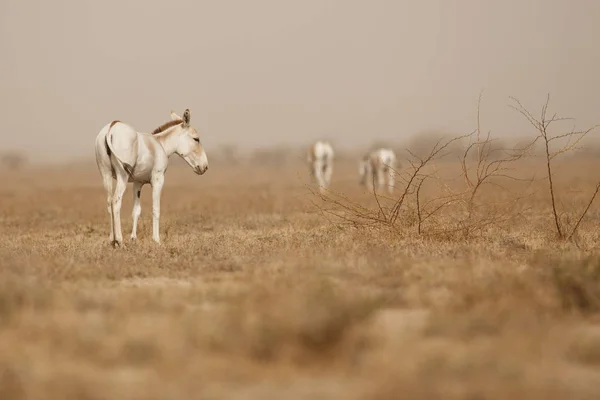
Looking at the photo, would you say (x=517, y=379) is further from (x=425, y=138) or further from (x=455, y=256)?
(x=425, y=138)

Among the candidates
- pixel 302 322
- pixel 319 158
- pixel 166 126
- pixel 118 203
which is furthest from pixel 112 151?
pixel 319 158

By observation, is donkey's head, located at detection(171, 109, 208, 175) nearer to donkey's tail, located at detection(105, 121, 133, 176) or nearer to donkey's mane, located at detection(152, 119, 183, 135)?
donkey's mane, located at detection(152, 119, 183, 135)

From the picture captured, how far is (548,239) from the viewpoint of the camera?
10578mm

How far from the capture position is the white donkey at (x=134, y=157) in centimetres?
1056

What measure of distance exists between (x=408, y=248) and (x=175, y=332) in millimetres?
5412

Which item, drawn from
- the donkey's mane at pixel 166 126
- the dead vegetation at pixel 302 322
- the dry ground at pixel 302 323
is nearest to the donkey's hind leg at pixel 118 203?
the dead vegetation at pixel 302 322

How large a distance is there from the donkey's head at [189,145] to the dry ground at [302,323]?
285cm

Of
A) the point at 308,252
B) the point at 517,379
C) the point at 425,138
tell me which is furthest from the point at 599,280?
the point at 425,138

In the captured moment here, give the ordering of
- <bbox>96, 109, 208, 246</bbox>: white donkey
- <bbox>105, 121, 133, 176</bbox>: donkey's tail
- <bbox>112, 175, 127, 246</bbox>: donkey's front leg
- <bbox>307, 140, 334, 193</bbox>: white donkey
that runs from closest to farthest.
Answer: <bbox>105, 121, 133, 176</bbox>: donkey's tail
<bbox>96, 109, 208, 246</bbox>: white donkey
<bbox>112, 175, 127, 246</bbox>: donkey's front leg
<bbox>307, 140, 334, 193</bbox>: white donkey

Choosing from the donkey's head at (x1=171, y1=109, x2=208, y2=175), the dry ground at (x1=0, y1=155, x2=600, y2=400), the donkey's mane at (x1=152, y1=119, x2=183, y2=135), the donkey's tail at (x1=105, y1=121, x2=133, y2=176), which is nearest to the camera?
the dry ground at (x1=0, y1=155, x2=600, y2=400)

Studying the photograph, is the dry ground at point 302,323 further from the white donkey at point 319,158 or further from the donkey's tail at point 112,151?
the white donkey at point 319,158

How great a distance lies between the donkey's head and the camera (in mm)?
12023

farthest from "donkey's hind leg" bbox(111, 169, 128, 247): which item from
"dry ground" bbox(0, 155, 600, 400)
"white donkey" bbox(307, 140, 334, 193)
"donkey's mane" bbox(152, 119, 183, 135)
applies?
"white donkey" bbox(307, 140, 334, 193)

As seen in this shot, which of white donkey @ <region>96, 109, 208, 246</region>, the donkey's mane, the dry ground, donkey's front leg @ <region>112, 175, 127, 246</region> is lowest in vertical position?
the dry ground
